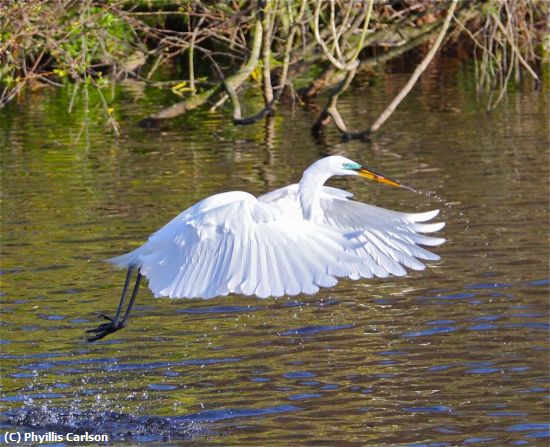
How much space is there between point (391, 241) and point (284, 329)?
2.00 metres

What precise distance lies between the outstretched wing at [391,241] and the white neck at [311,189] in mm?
240

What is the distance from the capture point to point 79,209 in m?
12.0

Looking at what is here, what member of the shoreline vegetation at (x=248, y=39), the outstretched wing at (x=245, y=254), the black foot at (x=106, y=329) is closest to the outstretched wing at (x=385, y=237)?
the outstretched wing at (x=245, y=254)

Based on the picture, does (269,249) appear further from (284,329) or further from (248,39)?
(248,39)

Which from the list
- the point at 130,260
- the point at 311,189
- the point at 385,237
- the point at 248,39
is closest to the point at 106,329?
the point at 130,260

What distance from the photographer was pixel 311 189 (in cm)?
650

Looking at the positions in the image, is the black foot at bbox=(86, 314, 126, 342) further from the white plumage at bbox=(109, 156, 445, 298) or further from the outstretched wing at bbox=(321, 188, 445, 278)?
the outstretched wing at bbox=(321, 188, 445, 278)

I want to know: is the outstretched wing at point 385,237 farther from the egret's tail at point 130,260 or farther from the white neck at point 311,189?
the egret's tail at point 130,260

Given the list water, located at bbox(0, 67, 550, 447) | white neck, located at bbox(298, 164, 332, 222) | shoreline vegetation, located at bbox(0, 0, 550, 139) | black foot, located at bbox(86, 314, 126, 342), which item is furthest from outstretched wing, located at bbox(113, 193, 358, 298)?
shoreline vegetation, located at bbox(0, 0, 550, 139)

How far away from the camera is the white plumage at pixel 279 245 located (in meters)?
5.55

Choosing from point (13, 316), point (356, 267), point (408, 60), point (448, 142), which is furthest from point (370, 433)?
point (408, 60)

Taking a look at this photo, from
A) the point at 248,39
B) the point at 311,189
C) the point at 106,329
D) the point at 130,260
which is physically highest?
the point at 248,39

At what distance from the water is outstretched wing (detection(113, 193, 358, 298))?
0.84 meters

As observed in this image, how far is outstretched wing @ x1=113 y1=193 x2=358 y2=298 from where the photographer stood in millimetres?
5512
